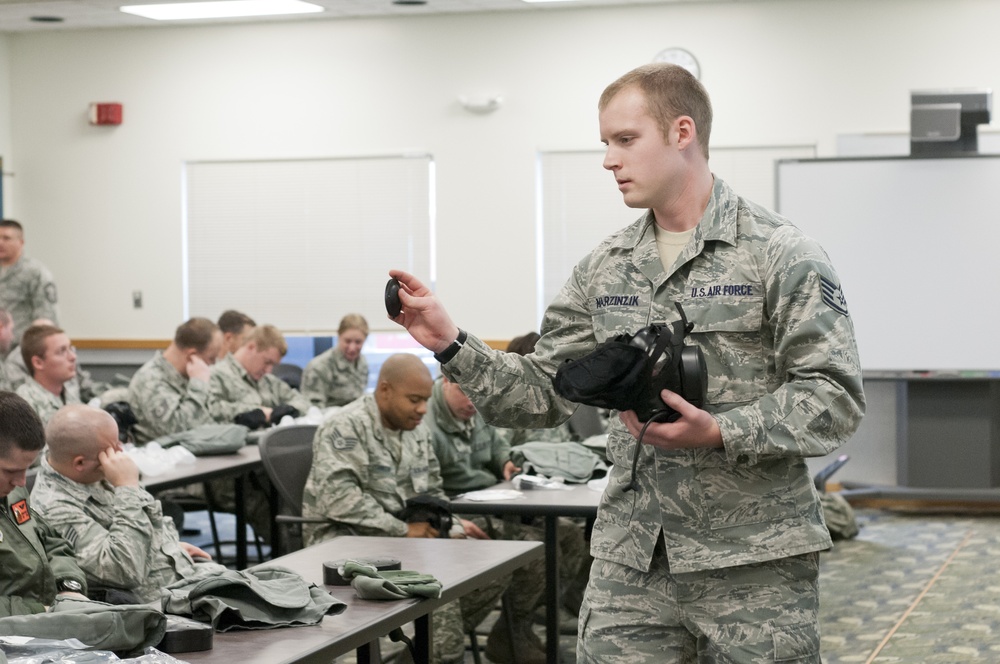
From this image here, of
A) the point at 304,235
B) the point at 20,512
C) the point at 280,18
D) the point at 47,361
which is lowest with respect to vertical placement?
the point at 20,512

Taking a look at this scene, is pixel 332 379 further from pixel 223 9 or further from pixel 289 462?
pixel 289 462

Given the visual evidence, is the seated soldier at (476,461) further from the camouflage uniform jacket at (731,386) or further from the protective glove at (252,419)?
the camouflage uniform jacket at (731,386)

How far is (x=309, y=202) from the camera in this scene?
9227 millimetres

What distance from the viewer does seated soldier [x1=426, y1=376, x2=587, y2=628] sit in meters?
4.86

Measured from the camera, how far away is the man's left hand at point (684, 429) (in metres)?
1.73

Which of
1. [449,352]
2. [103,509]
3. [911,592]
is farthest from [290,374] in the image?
[449,352]

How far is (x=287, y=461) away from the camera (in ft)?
14.5

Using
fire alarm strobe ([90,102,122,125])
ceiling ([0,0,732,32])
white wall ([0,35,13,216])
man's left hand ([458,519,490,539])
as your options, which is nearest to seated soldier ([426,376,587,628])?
man's left hand ([458,519,490,539])

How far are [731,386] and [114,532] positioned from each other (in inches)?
80.1

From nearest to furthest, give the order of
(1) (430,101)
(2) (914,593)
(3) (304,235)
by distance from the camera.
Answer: (2) (914,593) → (1) (430,101) → (3) (304,235)

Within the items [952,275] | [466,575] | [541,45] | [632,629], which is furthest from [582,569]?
[541,45]

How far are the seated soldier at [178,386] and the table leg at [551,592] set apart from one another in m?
2.52

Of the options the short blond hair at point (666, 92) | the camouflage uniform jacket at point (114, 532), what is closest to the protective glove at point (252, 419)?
the camouflage uniform jacket at point (114, 532)

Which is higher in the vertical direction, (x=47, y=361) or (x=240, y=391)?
(x=47, y=361)
